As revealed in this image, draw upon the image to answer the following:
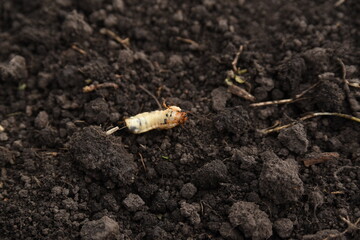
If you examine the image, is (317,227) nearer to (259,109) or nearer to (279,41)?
(259,109)

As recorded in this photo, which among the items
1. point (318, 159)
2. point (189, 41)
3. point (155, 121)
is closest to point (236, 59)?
point (189, 41)

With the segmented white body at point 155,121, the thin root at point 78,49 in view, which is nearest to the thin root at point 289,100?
the segmented white body at point 155,121

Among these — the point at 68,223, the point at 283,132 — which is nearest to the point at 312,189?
the point at 283,132

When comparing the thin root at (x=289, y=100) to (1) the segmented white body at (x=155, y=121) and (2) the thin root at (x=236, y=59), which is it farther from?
(1) the segmented white body at (x=155, y=121)

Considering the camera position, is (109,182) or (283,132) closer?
(109,182)

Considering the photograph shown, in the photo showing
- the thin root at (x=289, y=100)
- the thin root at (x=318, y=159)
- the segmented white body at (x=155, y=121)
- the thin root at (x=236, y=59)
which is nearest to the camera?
the thin root at (x=318, y=159)

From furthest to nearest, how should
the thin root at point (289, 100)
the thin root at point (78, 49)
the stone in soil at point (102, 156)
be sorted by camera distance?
the thin root at point (78, 49) → the thin root at point (289, 100) → the stone in soil at point (102, 156)

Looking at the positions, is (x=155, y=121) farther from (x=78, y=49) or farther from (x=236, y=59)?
(x=78, y=49)
